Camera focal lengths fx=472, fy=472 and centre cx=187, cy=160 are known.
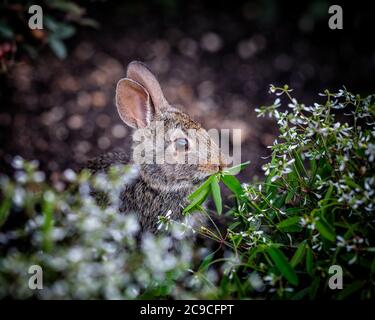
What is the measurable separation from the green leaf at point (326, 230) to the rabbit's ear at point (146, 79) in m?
1.73

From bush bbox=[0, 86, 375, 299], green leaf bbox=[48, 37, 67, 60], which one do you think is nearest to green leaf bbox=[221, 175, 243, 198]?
bush bbox=[0, 86, 375, 299]

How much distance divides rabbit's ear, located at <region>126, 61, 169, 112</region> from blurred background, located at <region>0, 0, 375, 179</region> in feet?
5.50

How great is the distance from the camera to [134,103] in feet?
12.4

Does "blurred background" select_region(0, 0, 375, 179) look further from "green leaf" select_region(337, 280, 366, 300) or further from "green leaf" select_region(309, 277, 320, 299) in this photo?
"green leaf" select_region(337, 280, 366, 300)

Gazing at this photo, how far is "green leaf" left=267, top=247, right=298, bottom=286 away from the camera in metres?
2.63

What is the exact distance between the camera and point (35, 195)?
3.86m

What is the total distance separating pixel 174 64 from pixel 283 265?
4026 millimetres

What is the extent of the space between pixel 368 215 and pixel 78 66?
174 inches

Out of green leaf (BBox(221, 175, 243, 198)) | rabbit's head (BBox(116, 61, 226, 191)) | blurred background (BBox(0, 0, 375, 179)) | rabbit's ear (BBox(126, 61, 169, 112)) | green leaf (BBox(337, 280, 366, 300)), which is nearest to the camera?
green leaf (BBox(337, 280, 366, 300))

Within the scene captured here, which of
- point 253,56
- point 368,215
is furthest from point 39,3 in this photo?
point 368,215

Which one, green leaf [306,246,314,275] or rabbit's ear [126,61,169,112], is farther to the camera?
rabbit's ear [126,61,169,112]

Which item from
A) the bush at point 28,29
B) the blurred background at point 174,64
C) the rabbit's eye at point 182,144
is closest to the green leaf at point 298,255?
the rabbit's eye at point 182,144

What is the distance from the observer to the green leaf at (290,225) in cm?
282

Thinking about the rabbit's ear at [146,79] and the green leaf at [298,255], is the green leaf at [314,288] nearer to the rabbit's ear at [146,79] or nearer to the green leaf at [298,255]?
the green leaf at [298,255]
